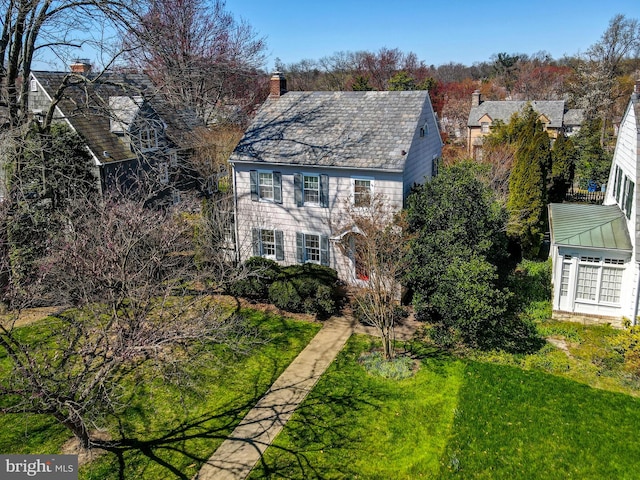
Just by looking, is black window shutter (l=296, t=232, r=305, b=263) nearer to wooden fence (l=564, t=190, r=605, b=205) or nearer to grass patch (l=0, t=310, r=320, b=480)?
grass patch (l=0, t=310, r=320, b=480)

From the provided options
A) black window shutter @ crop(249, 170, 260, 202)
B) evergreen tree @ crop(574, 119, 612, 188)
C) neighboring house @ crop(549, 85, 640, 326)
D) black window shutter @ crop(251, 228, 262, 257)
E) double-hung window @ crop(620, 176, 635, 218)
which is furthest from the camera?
evergreen tree @ crop(574, 119, 612, 188)

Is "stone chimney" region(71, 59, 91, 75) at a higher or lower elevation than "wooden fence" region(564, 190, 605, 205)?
higher

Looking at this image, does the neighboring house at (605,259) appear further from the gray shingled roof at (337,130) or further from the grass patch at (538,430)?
the gray shingled roof at (337,130)

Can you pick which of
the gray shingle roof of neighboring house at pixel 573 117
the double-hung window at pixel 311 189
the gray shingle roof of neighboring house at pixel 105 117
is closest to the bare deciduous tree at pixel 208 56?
the gray shingle roof of neighboring house at pixel 105 117

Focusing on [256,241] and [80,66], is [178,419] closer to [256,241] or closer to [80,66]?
[256,241]

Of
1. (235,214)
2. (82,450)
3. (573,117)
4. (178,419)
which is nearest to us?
(82,450)

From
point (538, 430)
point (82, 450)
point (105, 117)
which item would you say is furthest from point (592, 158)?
point (82, 450)

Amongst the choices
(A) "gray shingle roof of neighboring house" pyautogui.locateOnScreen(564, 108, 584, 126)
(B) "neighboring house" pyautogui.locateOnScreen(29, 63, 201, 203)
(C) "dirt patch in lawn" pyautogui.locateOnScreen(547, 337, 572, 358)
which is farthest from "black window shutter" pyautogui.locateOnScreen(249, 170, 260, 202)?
(A) "gray shingle roof of neighboring house" pyautogui.locateOnScreen(564, 108, 584, 126)
